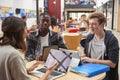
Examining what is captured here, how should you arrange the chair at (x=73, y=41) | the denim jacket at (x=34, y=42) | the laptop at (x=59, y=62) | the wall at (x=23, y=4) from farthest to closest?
the wall at (x=23, y=4) < the chair at (x=73, y=41) < the denim jacket at (x=34, y=42) < the laptop at (x=59, y=62)

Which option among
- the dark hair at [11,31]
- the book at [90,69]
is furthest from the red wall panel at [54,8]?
the dark hair at [11,31]

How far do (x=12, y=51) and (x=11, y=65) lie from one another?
0.31 feet

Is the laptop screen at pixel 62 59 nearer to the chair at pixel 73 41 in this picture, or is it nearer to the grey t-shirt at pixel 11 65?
the grey t-shirt at pixel 11 65

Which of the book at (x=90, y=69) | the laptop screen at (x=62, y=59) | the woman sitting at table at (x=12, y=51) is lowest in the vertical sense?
the book at (x=90, y=69)

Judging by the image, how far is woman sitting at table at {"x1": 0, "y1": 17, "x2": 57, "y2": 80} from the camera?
1.32m

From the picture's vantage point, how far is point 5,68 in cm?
133

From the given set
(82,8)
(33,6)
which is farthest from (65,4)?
(33,6)

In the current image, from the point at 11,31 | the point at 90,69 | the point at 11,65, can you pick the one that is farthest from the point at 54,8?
the point at 11,65

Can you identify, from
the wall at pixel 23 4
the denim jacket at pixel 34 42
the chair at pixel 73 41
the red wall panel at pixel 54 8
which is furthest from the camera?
the red wall panel at pixel 54 8

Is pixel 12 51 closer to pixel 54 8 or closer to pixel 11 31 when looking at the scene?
pixel 11 31

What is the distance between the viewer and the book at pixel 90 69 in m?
1.91

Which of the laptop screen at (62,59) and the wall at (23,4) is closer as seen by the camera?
the laptop screen at (62,59)

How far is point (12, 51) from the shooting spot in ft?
4.34

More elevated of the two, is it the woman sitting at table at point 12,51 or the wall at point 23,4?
the wall at point 23,4
